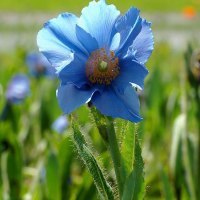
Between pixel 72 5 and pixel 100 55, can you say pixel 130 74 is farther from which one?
pixel 72 5

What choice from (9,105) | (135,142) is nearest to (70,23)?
(135,142)

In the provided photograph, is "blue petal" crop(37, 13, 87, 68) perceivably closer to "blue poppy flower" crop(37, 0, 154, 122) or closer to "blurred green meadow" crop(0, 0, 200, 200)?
"blue poppy flower" crop(37, 0, 154, 122)

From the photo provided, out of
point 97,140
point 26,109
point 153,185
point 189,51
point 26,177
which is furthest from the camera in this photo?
point 26,109

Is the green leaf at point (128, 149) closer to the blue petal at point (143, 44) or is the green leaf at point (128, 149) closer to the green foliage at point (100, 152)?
the green foliage at point (100, 152)

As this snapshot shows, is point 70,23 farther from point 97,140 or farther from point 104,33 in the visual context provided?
point 97,140

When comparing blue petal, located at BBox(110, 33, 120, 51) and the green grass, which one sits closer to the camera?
blue petal, located at BBox(110, 33, 120, 51)

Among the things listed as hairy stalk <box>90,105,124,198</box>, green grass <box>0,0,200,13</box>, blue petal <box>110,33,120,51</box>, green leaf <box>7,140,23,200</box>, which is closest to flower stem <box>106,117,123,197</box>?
hairy stalk <box>90,105,124,198</box>
